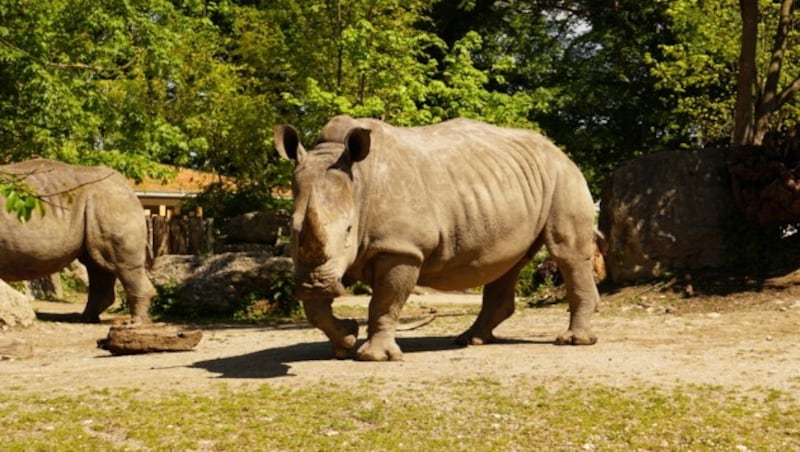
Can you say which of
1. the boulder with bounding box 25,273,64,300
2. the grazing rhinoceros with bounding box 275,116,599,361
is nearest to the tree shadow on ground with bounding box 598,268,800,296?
the grazing rhinoceros with bounding box 275,116,599,361

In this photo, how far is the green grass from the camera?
748 cm

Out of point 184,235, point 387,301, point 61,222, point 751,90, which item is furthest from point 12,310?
point 751,90

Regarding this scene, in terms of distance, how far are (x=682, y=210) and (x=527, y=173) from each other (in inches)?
268

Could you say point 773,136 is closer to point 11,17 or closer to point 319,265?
point 319,265

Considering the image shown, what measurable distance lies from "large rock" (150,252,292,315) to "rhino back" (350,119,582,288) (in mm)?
7008

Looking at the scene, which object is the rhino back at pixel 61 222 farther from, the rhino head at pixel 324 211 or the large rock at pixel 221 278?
the rhino head at pixel 324 211

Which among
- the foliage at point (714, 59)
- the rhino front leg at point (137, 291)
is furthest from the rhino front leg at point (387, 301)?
the foliage at point (714, 59)

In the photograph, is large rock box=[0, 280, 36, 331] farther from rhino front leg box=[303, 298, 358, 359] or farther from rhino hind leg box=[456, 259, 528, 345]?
rhino hind leg box=[456, 259, 528, 345]

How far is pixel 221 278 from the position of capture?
58.9 ft

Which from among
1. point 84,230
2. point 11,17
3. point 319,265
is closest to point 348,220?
point 319,265

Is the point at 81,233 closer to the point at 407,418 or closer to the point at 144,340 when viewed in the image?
the point at 144,340

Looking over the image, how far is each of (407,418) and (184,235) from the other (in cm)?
1804

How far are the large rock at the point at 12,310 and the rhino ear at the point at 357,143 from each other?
5.97 metres

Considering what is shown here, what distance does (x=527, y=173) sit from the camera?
37.9ft
